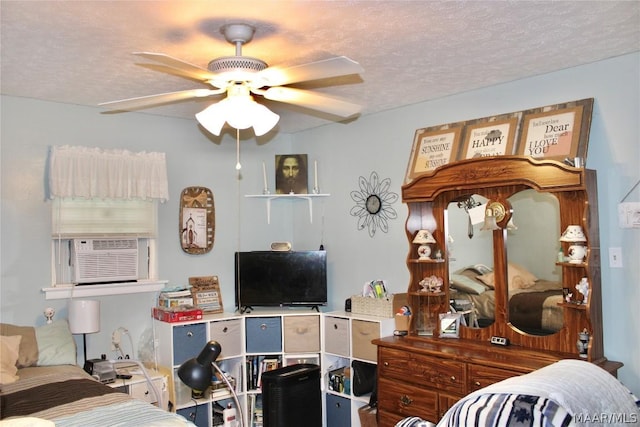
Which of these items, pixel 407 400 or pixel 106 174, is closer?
pixel 407 400

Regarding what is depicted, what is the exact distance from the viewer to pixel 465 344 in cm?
344

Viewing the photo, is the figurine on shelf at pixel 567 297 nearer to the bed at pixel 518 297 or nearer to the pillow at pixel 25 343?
the bed at pixel 518 297

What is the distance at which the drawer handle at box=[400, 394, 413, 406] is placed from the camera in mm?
3500

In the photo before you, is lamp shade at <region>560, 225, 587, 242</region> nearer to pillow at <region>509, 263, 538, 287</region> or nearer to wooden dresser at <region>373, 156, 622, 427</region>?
wooden dresser at <region>373, 156, 622, 427</region>

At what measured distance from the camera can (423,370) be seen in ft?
11.2

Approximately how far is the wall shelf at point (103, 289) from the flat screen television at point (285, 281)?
672mm

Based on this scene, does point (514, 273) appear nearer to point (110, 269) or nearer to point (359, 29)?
point (359, 29)

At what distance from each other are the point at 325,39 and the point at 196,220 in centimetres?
Answer: 230

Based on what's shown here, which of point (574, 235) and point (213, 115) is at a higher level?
point (213, 115)

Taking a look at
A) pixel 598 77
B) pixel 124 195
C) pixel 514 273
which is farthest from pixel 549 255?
pixel 124 195

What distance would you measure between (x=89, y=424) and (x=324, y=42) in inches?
81.0

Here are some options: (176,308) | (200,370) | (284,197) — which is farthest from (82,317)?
(284,197)

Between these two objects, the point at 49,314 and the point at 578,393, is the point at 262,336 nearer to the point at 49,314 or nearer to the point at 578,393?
the point at 49,314

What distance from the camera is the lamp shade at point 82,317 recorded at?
3.75 meters
